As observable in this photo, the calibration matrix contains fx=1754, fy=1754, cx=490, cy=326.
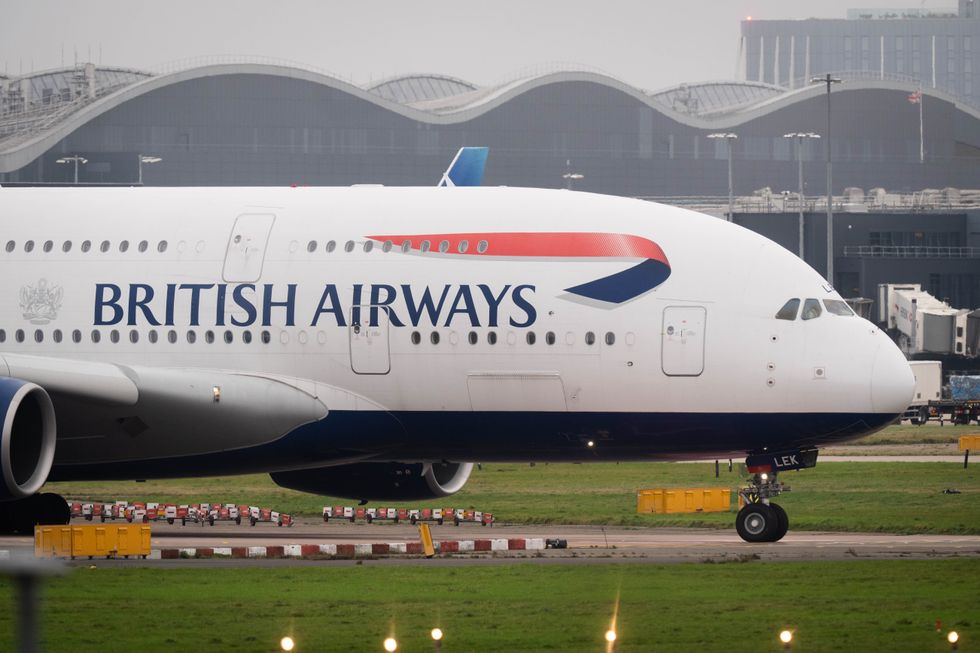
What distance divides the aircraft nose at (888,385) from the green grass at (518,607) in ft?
9.41

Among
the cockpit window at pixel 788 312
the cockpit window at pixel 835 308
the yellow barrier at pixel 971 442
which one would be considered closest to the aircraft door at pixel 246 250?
the cockpit window at pixel 788 312

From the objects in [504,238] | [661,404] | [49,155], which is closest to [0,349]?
[504,238]

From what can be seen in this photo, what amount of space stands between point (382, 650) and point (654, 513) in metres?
21.1

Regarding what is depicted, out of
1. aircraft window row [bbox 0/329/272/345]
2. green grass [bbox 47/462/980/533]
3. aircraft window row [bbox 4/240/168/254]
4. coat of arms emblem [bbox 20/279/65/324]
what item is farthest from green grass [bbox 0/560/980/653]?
green grass [bbox 47/462/980/533]

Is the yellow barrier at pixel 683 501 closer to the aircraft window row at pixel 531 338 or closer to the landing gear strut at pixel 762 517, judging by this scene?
the landing gear strut at pixel 762 517

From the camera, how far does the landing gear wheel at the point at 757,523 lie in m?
31.4

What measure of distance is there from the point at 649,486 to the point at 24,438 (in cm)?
2233

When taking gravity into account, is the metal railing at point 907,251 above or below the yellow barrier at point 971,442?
above

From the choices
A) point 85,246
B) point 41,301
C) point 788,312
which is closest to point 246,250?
point 85,246

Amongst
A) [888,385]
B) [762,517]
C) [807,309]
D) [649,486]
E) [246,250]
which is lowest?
[649,486]

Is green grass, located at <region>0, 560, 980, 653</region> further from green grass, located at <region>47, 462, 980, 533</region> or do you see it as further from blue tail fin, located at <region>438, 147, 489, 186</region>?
blue tail fin, located at <region>438, 147, 489, 186</region>

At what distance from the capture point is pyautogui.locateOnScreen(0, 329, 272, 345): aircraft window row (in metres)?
31.5

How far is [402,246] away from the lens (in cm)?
3128

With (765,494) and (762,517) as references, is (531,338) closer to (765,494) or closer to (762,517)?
(765,494)
